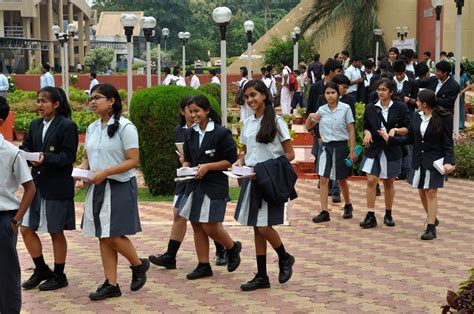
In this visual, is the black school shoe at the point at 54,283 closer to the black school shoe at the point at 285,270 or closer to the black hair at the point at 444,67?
the black school shoe at the point at 285,270

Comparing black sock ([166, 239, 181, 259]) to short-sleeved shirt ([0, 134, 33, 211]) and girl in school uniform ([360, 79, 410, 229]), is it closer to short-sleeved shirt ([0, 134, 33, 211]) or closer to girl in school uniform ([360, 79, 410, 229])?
short-sleeved shirt ([0, 134, 33, 211])

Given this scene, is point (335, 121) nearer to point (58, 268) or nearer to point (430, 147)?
point (430, 147)

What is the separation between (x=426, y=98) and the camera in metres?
8.16

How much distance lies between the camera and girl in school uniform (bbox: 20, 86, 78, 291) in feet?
20.7

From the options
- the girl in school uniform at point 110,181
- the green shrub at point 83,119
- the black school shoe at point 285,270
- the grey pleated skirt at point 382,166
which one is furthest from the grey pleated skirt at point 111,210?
the green shrub at point 83,119

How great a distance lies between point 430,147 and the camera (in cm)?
820

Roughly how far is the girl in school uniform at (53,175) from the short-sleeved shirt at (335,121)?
3.35m

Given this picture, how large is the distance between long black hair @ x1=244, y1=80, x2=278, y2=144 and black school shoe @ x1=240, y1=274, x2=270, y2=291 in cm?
105

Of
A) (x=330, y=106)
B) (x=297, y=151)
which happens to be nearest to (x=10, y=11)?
(x=297, y=151)

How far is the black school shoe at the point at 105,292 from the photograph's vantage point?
243 inches

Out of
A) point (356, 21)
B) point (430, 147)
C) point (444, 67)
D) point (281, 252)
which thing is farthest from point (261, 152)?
point (356, 21)

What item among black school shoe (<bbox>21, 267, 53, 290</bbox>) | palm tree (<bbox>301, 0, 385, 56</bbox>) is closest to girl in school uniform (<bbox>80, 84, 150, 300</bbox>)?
black school shoe (<bbox>21, 267, 53, 290</bbox>)

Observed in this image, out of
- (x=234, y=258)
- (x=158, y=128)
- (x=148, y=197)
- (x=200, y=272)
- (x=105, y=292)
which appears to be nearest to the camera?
(x=105, y=292)

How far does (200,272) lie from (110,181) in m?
1.21
